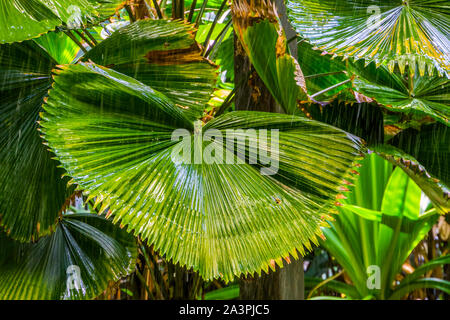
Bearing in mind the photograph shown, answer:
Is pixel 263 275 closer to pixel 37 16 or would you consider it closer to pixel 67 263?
pixel 67 263

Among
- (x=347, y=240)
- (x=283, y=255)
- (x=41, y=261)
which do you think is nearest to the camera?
(x=283, y=255)

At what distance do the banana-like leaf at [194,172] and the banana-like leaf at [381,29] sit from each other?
170 mm

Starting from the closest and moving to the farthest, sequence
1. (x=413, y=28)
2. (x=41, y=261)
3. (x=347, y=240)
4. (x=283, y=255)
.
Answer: (x=283, y=255) → (x=413, y=28) → (x=41, y=261) → (x=347, y=240)

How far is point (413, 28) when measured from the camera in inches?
27.2

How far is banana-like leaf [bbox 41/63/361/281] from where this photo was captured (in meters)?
0.54

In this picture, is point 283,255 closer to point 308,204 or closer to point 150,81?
point 308,204

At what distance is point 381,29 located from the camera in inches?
27.5

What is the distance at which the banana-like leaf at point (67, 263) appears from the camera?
0.88 meters

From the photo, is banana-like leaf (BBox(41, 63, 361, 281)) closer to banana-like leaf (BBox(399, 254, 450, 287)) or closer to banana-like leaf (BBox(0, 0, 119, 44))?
banana-like leaf (BBox(0, 0, 119, 44))

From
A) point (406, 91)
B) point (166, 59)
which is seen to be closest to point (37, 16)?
point (166, 59)

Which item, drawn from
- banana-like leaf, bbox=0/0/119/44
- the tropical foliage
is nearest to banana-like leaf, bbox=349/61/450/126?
the tropical foliage

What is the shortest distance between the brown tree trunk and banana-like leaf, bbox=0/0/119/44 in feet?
1.15
